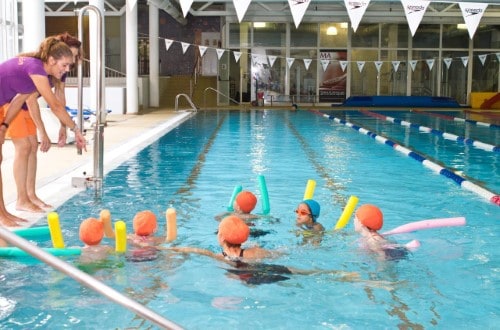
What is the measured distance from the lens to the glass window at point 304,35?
27.2 m

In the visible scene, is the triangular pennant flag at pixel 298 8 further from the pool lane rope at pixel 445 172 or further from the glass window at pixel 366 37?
the glass window at pixel 366 37

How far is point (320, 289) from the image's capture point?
13.3 feet

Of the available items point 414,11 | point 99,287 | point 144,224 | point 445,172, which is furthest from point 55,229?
point 414,11

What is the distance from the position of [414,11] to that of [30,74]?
34.5 feet

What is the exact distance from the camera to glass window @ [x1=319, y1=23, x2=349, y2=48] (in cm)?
2742

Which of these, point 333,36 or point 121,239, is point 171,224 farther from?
point 333,36

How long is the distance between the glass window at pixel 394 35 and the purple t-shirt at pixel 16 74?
78.0 ft

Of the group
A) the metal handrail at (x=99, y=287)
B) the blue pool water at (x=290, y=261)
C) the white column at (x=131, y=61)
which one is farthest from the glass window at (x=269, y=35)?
the metal handrail at (x=99, y=287)

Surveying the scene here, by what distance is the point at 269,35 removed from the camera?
89.0 ft

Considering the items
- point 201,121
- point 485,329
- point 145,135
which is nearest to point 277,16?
point 201,121

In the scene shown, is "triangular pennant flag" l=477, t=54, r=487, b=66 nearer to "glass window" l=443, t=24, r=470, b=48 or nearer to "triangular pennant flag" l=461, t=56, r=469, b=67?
"triangular pennant flag" l=461, t=56, r=469, b=67

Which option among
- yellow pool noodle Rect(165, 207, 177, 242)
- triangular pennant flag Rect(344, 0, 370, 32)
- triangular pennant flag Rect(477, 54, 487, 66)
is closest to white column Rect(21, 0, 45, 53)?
triangular pennant flag Rect(344, 0, 370, 32)

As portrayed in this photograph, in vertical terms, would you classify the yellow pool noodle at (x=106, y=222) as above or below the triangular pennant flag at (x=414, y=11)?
below

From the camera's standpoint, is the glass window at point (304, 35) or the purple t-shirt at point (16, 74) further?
the glass window at point (304, 35)
